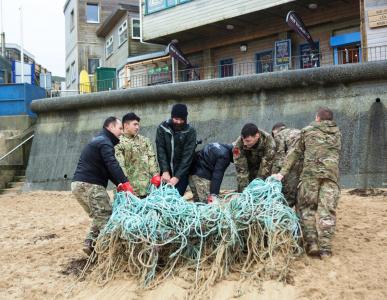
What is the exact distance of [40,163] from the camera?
13547mm

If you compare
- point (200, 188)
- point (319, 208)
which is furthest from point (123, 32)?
point (319, 208)

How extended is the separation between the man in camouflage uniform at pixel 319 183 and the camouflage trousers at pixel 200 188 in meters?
Answer: 0.92

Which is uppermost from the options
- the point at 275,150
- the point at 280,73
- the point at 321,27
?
the point at 321,27

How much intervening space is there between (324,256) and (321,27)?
37.8 ft

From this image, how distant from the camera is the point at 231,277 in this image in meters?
4.64

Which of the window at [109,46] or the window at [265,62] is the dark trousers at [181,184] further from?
the window at [109,46]

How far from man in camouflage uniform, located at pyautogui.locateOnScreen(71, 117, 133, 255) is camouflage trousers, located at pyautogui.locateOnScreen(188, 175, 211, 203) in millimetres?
927

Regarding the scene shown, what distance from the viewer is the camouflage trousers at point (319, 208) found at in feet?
16.4

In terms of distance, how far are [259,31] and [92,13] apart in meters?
16.1

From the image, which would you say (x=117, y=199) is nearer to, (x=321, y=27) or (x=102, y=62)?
(x=321, y=27)

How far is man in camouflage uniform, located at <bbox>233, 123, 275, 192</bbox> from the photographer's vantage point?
5430 millimetres

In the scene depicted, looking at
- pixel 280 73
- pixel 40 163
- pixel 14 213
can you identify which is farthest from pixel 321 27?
pixel 14 213

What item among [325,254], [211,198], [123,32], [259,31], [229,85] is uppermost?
[123,32]

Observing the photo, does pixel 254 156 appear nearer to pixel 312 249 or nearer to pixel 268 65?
pixel 312 249
